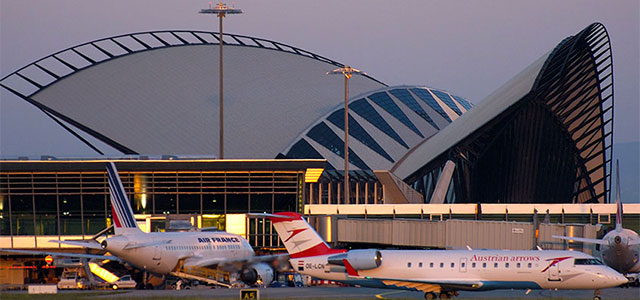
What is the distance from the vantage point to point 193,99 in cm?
11412

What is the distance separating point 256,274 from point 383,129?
178ft

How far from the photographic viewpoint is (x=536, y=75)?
90.8 metres

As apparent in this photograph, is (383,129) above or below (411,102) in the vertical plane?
below

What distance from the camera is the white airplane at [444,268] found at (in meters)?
44.4

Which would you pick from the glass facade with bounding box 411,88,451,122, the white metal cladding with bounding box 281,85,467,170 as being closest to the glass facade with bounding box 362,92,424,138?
the white metal cladding with bounding box 281,85,467,170

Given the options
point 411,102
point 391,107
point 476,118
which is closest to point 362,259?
point 476,118

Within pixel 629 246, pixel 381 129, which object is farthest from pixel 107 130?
pixel 629 246

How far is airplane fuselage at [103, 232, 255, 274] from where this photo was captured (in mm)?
57125

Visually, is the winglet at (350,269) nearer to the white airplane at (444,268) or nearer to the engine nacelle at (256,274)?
the white airplane at (444,268)

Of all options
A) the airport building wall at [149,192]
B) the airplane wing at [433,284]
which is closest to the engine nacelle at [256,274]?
the airplane wing at [433,284]

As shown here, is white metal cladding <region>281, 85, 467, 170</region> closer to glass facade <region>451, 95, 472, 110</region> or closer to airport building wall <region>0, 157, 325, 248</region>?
glass facade <region>451, 95, 472, 110</region>

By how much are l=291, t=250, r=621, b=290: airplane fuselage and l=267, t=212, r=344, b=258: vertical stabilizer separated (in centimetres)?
39

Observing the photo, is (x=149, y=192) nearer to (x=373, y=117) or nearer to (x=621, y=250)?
A: (x=373, y=117)

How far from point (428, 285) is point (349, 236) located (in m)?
27.4
